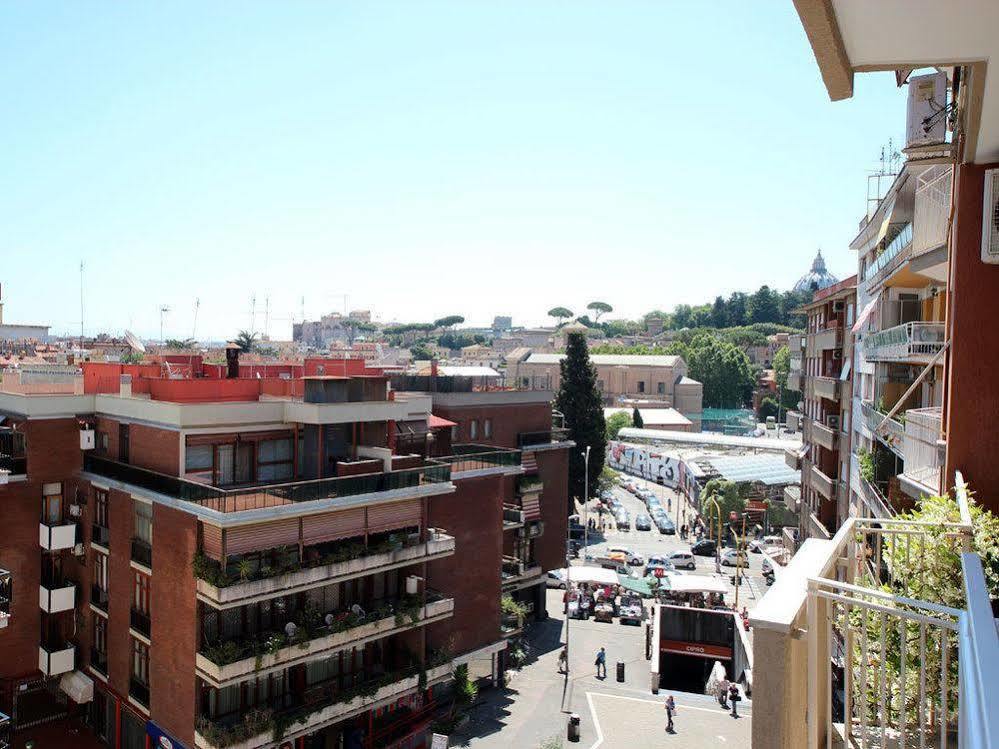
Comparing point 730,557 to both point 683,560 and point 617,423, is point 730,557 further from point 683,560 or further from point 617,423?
point 617,423

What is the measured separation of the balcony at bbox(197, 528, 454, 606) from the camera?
714 inches

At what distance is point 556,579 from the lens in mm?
42094

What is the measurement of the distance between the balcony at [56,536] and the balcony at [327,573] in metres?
6.86

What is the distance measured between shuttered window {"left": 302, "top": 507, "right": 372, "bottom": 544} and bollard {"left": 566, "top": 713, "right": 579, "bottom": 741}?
9.69 metres

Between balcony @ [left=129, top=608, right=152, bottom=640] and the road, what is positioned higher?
balcony @ [left=129, top=608, right=152, bottom=640]

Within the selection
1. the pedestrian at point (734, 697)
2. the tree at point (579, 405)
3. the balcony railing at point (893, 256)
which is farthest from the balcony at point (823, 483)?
the tree at point (579, 405)

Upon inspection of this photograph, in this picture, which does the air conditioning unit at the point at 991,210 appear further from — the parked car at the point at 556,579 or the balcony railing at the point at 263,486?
the parked car at the point at 556,579

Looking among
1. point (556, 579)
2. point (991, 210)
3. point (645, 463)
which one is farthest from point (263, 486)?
point (645, 463)

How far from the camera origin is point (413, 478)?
73.7ft

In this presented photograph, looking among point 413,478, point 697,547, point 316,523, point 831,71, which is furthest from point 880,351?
point 697,547

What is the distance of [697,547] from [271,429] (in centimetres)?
3528

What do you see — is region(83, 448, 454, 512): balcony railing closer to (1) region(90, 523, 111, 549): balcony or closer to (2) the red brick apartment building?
(2) the red brick apartment building

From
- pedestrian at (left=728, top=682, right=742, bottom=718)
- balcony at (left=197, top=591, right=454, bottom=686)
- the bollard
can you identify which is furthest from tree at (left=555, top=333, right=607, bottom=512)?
balcony at (left=197, top=591, right=454, bottom=686)

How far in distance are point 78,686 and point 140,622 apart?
13.4 feet
